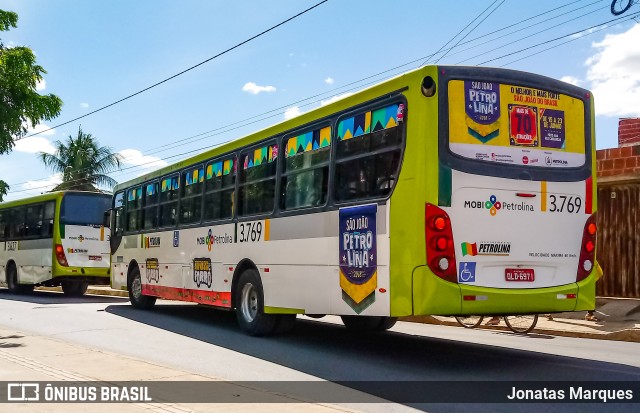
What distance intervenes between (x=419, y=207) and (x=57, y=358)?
16.6 ft

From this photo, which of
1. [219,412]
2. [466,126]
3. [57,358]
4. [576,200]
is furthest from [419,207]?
[57,358]

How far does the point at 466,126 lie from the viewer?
7711mm

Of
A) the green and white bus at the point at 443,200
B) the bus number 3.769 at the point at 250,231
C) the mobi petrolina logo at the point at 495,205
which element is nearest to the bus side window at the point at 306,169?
the green and white bus at the point at 443,200

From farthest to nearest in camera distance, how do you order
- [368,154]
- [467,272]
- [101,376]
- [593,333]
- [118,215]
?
[118,215] → [593,333] → [368,154] → [467,272] → [101,376]

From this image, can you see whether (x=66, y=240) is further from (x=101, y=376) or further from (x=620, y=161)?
(x=620, y=161)

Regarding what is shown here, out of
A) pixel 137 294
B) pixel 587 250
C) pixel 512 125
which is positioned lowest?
pixel 137 294

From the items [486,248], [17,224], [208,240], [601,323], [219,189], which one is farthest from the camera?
[17,224]

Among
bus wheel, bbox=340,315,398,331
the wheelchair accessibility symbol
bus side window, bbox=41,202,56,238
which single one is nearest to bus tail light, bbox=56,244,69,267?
bus side window, bbox=41,202,56,238

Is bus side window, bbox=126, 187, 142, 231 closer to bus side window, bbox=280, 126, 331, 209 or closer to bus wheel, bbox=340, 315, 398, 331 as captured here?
bus wheel, bbox=340, 315, 398, 331

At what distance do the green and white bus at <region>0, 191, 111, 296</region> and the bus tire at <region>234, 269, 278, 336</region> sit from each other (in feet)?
38.1

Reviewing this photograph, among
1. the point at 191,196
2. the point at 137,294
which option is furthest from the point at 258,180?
the point at 137,294

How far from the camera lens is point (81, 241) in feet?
70.9

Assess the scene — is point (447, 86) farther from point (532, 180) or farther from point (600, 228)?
point (600, 228)

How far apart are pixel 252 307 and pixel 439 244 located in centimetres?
477
